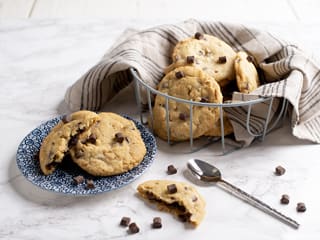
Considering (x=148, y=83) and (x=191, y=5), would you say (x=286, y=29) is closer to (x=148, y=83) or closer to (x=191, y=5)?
(x=191, y=5)

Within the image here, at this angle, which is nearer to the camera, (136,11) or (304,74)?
(304,74)

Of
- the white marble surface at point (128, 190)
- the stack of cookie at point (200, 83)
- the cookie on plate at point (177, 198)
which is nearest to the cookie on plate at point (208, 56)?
the stack of cookie at point (200, 83)

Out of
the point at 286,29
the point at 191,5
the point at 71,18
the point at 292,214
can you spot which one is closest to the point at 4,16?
the point at 71,18

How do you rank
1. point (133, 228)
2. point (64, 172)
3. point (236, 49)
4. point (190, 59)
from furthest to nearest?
point (236, 49)
point (190, 59)
point (64, 172)
point (133, 228)

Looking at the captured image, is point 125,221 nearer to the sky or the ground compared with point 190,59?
nearer to the ground

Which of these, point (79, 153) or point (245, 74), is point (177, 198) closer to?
point (79, 153)

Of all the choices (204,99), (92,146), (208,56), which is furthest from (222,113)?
(92,146)
